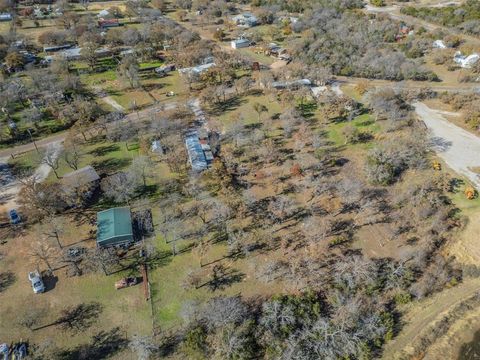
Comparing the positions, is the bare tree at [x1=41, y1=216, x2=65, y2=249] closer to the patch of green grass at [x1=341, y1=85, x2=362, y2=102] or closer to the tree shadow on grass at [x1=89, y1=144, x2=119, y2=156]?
the tree shadow on grass at [x1=89, y1=144, x2=119, y2=156]

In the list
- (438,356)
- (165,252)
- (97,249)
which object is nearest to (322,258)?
(438,356)

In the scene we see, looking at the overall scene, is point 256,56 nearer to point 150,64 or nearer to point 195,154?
point 150,64

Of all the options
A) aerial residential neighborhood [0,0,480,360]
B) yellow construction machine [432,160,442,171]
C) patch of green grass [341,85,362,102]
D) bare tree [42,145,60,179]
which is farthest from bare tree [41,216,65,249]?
patch of green grass [341,85,362,102]

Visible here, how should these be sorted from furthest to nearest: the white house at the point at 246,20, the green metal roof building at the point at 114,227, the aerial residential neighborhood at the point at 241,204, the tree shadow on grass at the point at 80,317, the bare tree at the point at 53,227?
the white house at the point at 246,20 < the bare tree at the point at 53,227 < the green metal roof building at the point at 114,227 < the tree shadow on grass at the point at 80,317 < the aerial residential neighborhood at the point at 241,204

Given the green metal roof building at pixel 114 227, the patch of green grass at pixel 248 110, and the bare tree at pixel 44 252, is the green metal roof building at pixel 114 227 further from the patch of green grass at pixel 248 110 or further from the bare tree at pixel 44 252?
the patch of green grass at pixel 248 110

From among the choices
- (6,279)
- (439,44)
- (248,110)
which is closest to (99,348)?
(6,279)

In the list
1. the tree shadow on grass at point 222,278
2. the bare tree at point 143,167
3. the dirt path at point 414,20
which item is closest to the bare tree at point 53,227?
the bare tree at point 143,167
